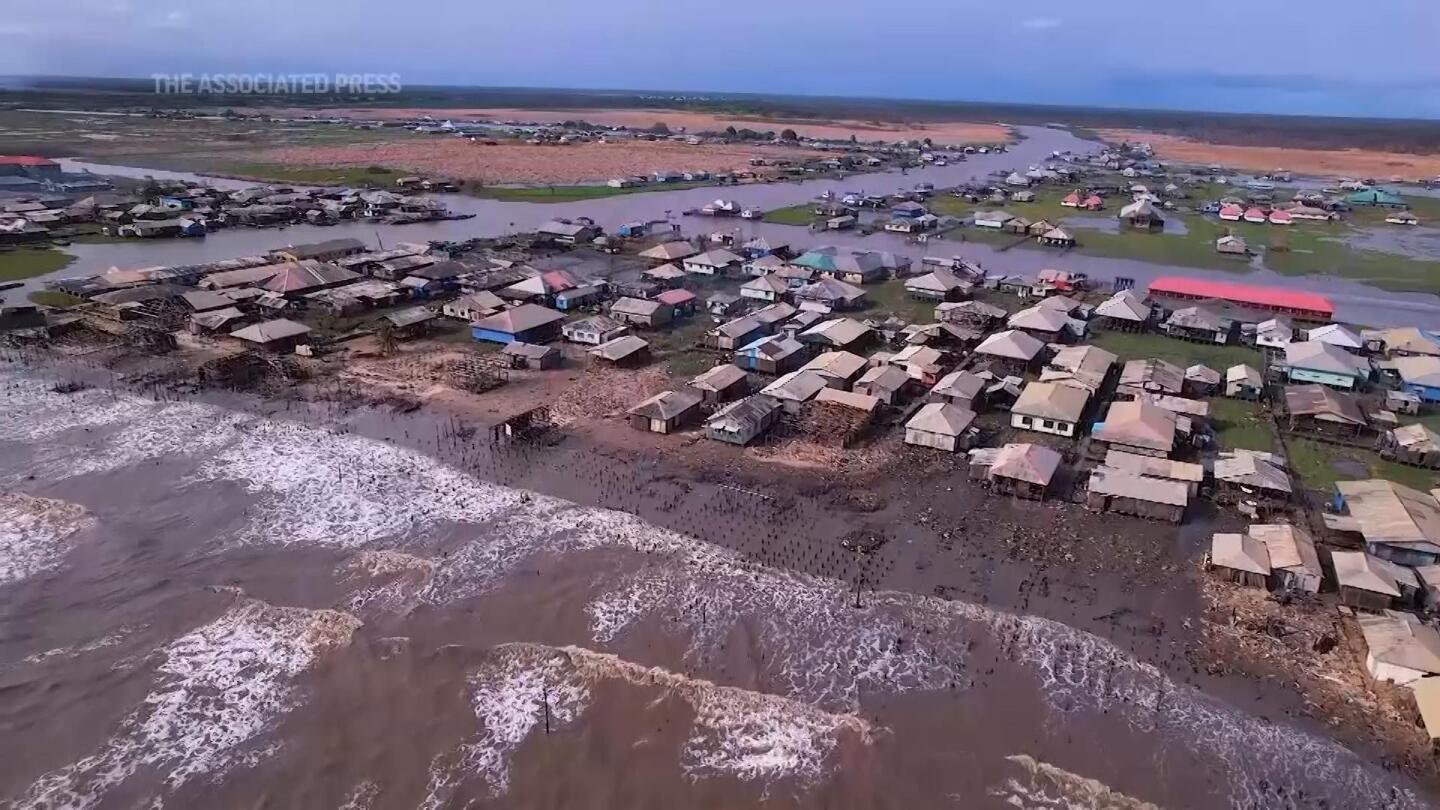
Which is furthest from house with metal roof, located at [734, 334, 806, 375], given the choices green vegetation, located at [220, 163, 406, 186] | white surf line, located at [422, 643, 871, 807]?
green vegetation, located at [220, 163, 406, 186]

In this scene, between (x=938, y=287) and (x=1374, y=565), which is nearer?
(x=1374, y=565)

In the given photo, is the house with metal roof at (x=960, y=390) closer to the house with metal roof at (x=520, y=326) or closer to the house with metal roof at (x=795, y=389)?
the house with metal roof at (x=795, y=389)

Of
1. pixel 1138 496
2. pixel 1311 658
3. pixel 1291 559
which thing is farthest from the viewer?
pixel 1138 496

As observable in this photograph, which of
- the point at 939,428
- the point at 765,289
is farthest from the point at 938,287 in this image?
the point at 939,428

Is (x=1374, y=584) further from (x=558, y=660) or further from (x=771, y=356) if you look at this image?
(x=771, y=356)

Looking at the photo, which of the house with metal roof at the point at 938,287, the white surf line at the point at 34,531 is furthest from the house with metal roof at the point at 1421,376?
the white surf line at the point at 34,531

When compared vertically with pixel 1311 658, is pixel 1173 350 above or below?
above

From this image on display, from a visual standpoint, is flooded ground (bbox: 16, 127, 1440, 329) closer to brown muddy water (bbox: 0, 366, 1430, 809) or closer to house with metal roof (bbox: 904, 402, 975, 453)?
house with metal roof (bbox: 904, 402, 975, 453)
